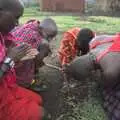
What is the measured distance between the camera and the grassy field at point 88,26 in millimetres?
3164

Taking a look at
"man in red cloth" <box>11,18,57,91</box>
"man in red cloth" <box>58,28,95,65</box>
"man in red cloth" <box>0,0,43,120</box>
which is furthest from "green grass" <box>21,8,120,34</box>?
"man in red cloth" <box>0,0,43,120</box>

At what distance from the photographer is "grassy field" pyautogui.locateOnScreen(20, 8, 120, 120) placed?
125 inches

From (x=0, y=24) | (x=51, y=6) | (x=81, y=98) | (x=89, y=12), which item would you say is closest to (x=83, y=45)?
(x=81, y=98)

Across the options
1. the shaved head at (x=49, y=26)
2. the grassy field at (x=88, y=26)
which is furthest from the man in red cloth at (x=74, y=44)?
the grassy field at (x=88, y=26)

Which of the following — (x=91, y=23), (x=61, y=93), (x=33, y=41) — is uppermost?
(x=33, y=41)

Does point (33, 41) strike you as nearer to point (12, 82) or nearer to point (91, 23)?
point (12, 82)

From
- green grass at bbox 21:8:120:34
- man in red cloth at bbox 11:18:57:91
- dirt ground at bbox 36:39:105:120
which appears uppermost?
man in red cloth at bbox 11:18:57:91

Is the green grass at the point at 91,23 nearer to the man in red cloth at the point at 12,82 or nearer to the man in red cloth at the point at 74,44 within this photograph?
the man in red cloth at the point at 74,44

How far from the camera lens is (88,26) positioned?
5.30m

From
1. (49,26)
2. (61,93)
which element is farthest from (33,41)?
(61,93)

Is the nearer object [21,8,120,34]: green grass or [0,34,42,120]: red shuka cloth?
[0,34,42,120]: red shuka cloth

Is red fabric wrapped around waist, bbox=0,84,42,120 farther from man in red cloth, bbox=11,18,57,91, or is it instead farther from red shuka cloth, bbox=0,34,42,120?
man in red cloth, bbox=11,18,57,91

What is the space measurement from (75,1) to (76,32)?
268cm

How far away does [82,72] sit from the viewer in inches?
129
